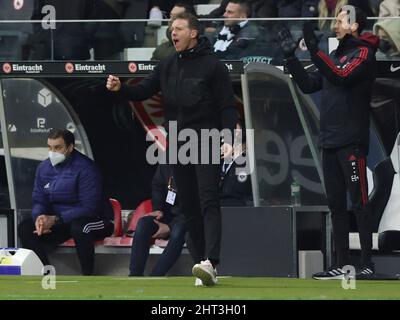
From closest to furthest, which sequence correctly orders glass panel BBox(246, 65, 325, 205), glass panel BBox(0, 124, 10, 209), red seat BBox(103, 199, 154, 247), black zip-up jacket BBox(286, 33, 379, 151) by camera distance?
black zip-up jacket BBox(286, 33, 379, 151), glass panel BBox(246, 65, 325, 205), red seat BBox(103, 199, 154, 247), glass panel BBox(0, 124, 10, 209)

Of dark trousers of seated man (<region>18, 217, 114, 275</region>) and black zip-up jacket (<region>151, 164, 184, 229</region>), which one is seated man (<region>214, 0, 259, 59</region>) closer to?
black zip-up jacket (<region>151, 164, 184, 229</region>)

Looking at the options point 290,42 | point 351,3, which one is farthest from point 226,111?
point 351,3

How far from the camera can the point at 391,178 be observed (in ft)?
43.6

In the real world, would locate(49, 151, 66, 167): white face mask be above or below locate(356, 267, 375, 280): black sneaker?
above

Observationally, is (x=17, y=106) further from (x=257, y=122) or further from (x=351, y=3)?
(x=351, y=3)

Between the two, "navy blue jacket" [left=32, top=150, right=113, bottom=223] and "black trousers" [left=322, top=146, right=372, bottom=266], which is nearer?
"black trousers" [left=322, top=146, right=372, bottom=266]

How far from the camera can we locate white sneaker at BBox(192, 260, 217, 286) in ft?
33.2

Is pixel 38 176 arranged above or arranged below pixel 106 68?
below

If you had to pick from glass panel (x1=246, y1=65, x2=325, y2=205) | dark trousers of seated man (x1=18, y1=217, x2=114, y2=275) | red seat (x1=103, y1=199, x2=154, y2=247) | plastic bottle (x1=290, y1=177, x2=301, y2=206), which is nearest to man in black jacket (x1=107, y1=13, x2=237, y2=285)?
glass panel (x1=246, y1=65, x2=325, y2=205)

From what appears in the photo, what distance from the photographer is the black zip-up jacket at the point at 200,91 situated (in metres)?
10.6

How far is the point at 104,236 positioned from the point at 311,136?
2244mm

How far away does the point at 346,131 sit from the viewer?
11.4m

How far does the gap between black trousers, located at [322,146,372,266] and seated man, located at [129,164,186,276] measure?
2.05 metres

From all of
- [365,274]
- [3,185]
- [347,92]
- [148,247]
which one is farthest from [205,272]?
[3,185]
